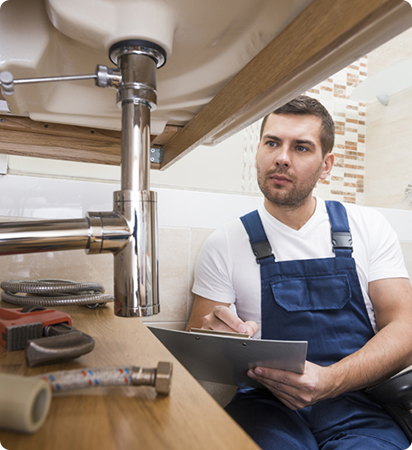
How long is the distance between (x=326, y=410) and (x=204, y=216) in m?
0.66

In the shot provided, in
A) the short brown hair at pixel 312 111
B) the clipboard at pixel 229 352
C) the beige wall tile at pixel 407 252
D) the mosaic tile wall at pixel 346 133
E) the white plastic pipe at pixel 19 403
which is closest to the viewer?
the white plastic pipe at pixel 19 403

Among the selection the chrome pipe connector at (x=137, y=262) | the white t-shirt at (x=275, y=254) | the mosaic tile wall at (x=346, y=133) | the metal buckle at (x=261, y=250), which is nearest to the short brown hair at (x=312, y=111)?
the white t-shirt at (x=275, y=254)

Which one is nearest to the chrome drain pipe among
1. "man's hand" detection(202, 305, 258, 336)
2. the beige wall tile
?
"man's hand" detection(202, 305, 258, 336)

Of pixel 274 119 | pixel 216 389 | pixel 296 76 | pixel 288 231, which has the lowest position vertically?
pixel 216 389

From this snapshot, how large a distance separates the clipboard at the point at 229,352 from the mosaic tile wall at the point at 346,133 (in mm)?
2113

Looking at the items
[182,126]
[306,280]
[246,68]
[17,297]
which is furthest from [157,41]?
[306,280]

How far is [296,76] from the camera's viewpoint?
38 cm

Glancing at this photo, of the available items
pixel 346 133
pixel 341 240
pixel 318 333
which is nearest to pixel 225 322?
pixel 318 333

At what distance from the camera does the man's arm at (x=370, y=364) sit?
0.83 m

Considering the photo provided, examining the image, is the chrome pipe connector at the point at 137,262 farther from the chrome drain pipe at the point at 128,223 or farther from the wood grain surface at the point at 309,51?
the wood grain surface at the point at 309,51

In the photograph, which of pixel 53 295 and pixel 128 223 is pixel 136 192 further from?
pixel 53 295

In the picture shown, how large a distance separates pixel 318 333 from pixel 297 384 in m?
Result: 0.27

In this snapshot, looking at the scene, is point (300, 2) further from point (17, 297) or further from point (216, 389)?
point (216, 389)

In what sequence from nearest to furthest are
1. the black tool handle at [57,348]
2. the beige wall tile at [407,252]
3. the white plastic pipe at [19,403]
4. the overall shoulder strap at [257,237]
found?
1. the white plastic pipe at [19,403]
2. the black tool handle at [57,348]
3. the overall shoulder strap at [257,237]
4. the beige wall tile at [407,252]
